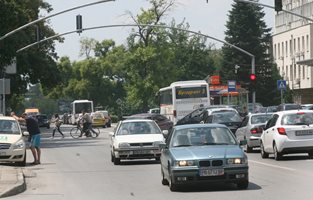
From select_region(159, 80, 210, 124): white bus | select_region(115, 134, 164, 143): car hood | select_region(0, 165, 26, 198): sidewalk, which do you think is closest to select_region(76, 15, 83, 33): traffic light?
select_region(159, 80, 210, 124): white bus

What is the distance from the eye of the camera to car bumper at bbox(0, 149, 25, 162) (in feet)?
80.8

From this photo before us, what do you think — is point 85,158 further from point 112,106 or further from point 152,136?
point 112,106

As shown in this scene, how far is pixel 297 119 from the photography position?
24.3 m

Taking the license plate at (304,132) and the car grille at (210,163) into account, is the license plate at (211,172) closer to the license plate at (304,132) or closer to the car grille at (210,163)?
the car grille at (210,163)

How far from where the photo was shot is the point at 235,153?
15.5 m

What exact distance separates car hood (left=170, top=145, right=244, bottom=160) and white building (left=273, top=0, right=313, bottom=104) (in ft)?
272

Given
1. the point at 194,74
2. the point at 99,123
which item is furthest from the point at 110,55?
the point at 99,123

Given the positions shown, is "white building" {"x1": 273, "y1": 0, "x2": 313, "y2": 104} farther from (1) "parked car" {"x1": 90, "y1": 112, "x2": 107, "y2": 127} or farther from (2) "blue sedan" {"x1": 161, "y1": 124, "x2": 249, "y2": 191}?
(2) "blue sedan" {"x1": 161, "y1": 124, "x2": 249, "y2": 191}

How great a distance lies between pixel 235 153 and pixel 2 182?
5.67 m

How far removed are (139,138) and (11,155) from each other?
4031 mm

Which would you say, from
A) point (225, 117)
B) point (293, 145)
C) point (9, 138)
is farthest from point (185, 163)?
point (225, 117)

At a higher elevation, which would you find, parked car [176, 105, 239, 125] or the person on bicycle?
parked car [176, 105, 239, 125]

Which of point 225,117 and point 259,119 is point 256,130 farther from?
point 225,117

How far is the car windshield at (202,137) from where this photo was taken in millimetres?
16484
